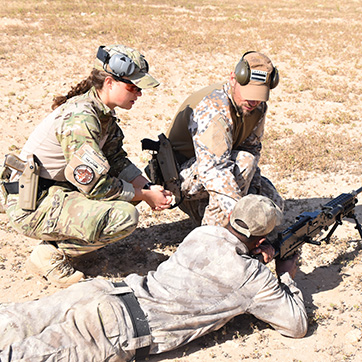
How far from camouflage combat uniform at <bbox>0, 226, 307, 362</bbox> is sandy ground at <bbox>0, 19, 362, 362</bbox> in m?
0.29

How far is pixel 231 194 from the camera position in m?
4.26

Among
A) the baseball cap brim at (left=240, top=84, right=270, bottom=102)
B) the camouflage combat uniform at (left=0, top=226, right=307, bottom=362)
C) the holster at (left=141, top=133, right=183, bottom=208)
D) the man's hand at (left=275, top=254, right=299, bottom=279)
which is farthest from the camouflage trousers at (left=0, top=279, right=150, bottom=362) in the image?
the baseball cap brim at (left=240, top=84, right=270, bottom=102)

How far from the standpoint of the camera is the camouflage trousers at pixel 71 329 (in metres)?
2.95

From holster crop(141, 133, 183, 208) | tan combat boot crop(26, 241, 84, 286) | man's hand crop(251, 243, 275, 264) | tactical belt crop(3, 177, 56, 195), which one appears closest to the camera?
man's hand crop(251, 243, 275, 264)

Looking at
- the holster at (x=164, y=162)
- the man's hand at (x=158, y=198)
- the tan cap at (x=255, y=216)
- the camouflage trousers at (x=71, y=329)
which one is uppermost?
the tan cap at (x=255, y=216)

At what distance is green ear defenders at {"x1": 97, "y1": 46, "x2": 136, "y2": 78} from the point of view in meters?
4.11

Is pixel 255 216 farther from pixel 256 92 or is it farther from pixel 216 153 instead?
pixel 256 92

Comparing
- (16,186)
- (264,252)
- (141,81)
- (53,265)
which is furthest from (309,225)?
(16,186)

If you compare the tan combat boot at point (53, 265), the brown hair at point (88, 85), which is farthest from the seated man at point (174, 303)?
the brown hair at point (88, 85)

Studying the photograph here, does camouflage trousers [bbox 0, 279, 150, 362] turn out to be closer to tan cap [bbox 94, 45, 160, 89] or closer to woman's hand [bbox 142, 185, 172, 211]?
woman's hand [bbox 142, 185, 172, 211]

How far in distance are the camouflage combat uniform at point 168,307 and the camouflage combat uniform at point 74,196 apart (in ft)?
2.66

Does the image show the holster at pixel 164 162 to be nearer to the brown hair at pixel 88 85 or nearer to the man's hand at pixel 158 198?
the man's hand at pixel 158 198

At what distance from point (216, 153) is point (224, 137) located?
0.61ft

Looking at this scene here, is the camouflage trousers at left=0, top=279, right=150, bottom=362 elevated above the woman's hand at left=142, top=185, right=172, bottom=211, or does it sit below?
below
